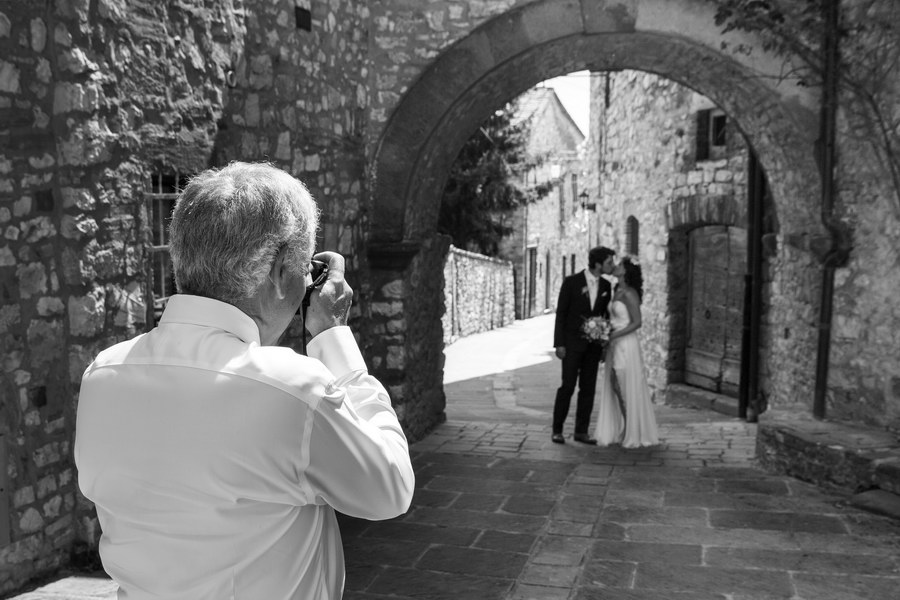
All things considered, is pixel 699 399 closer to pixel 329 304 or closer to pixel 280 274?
pixel 329 304

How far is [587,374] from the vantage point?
22.4 ft

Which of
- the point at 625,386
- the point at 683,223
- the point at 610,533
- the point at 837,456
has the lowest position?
the point at 610,533

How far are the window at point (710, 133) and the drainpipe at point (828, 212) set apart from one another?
3.83 m

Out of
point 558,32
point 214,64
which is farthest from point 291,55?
point 558,32

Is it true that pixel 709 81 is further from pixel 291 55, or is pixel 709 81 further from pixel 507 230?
pixel 507 230

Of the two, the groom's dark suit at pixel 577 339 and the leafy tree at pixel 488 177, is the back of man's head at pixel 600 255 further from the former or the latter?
the leafy tree at pixel 488 177

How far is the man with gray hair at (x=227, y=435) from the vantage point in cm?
127

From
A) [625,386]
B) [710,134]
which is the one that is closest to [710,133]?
[710,134]

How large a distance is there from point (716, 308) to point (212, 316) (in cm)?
940

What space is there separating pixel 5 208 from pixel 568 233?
31990 millimetres

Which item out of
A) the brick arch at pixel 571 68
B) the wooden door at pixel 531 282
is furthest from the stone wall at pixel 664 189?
the wooden door at pixel 531 282

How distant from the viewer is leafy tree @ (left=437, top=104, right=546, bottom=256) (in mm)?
17547

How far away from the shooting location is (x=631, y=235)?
1229cm

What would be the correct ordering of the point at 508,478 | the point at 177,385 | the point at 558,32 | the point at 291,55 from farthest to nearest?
1. the point at 558,32
2. the point at 508,478
3. the point at 291,55
4. the point at 177,385
